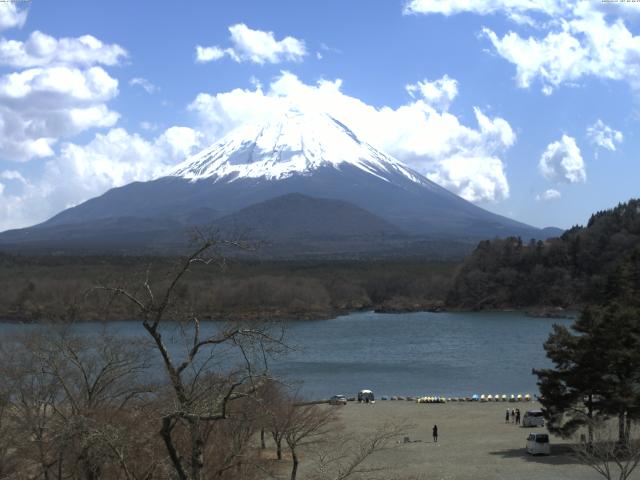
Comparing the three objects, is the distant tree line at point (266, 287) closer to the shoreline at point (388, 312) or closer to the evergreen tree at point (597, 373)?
the shoreline at point (388, 312)

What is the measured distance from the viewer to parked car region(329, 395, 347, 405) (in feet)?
82.0

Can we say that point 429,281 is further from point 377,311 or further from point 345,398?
point 345,398

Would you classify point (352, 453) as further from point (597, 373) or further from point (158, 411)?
point (158, 411)

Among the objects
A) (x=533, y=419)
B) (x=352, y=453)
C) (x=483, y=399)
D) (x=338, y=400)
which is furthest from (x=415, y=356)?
(x=352, y=453)

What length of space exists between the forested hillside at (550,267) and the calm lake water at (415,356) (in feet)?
34.5

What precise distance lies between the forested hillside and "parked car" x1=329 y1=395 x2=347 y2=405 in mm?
43269

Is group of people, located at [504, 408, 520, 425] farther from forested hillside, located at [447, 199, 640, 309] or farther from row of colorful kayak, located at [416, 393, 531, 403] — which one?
forested hillside, located at [447, 199, 640, 309]

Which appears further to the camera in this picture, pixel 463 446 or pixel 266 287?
pixel 266 287

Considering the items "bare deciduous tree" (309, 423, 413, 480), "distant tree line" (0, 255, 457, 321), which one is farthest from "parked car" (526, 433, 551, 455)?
"distant tree line" (0, 255, 457, 321)

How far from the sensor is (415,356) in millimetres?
39688

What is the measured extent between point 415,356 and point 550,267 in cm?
3571

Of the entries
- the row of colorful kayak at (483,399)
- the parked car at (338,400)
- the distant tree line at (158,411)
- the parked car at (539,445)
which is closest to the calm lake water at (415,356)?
the parked car at (338,400)

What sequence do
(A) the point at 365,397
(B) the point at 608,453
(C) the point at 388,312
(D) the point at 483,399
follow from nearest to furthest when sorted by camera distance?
(B) the point at 608,453, (D) the point at 483,399, (A) the point at 365,397, (C) the point at 388,312

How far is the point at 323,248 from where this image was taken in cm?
15562
